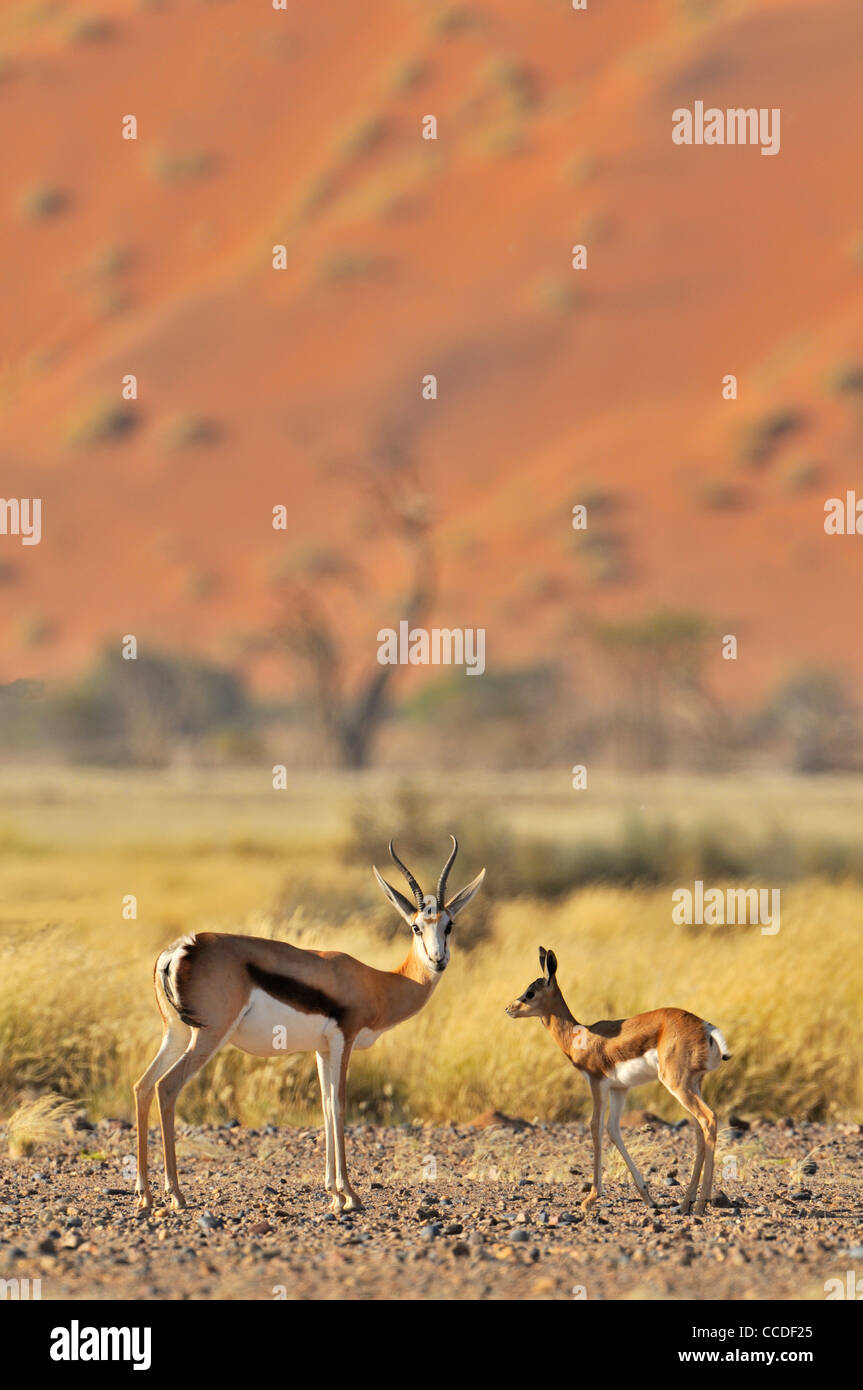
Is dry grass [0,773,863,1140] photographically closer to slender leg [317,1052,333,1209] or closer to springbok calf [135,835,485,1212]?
springbok calf [135,835,485,1212]

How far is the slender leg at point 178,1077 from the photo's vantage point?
7742 mm

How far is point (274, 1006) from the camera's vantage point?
7848 mm

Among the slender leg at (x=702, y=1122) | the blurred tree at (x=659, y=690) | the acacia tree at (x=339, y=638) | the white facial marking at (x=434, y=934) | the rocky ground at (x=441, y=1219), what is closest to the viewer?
the rocky ground at (x=441, y=1219)

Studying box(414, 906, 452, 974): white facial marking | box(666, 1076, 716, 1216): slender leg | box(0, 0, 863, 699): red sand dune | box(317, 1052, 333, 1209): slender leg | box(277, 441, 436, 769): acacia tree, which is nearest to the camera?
box(666, 1076, 716, 1216): slender leg

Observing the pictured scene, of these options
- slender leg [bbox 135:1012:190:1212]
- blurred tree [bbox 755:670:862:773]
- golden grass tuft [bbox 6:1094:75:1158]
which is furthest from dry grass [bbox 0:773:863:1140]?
blurred tree [bbox 755:670:862:773]

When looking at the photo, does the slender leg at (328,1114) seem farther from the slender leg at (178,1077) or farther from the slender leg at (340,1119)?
the slender leg at (178,1077)

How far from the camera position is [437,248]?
221 feet

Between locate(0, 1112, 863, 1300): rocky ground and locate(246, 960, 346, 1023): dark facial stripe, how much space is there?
972 millimetres

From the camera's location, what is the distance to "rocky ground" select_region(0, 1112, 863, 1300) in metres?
6.80

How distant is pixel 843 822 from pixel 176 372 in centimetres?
3945

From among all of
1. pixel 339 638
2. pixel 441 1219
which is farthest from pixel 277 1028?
pixel 339 638

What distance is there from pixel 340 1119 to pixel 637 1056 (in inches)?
55.3

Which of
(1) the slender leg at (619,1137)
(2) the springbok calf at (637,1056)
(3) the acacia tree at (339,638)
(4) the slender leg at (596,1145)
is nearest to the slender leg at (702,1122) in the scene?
(2) the springbok calf at (637,1056)

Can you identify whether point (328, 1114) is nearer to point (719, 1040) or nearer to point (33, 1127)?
point (719, 1040)
